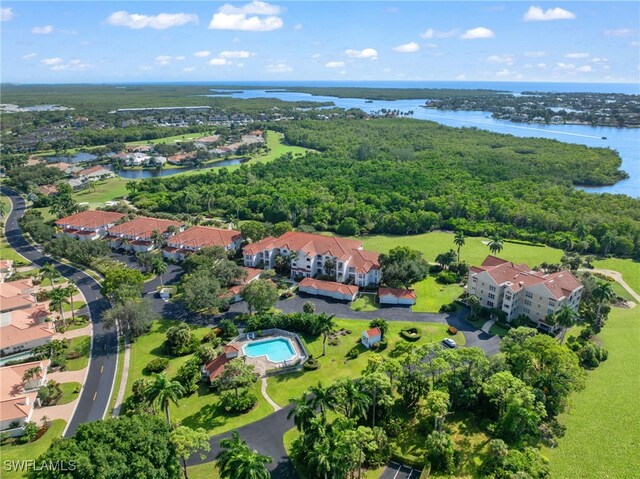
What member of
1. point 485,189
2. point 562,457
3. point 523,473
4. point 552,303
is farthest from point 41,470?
point 485,189

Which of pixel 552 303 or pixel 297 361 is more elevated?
pixel 552 303

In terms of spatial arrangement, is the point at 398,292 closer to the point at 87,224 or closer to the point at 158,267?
the point at 158,267

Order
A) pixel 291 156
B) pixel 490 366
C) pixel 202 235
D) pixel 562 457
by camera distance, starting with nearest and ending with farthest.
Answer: pixel 562 457
pixel 490 366
pixel 202 235
pixel 291 156

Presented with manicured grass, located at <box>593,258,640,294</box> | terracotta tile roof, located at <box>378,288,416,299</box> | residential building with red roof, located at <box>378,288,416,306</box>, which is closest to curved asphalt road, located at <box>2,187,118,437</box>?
residential building with red roof, located at <box>378,288,416,306</box>

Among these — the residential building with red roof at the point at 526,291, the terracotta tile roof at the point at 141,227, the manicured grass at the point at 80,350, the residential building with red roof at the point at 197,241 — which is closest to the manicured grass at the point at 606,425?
the residential building with red roof at the point at 526,291

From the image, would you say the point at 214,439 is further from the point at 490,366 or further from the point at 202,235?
the point at 202,235

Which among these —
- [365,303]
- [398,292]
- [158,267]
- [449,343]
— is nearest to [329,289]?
[365,303]

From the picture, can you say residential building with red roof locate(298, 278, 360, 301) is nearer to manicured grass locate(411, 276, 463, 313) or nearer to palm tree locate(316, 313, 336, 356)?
manicured grass locate(411, 276, 463, 313)
